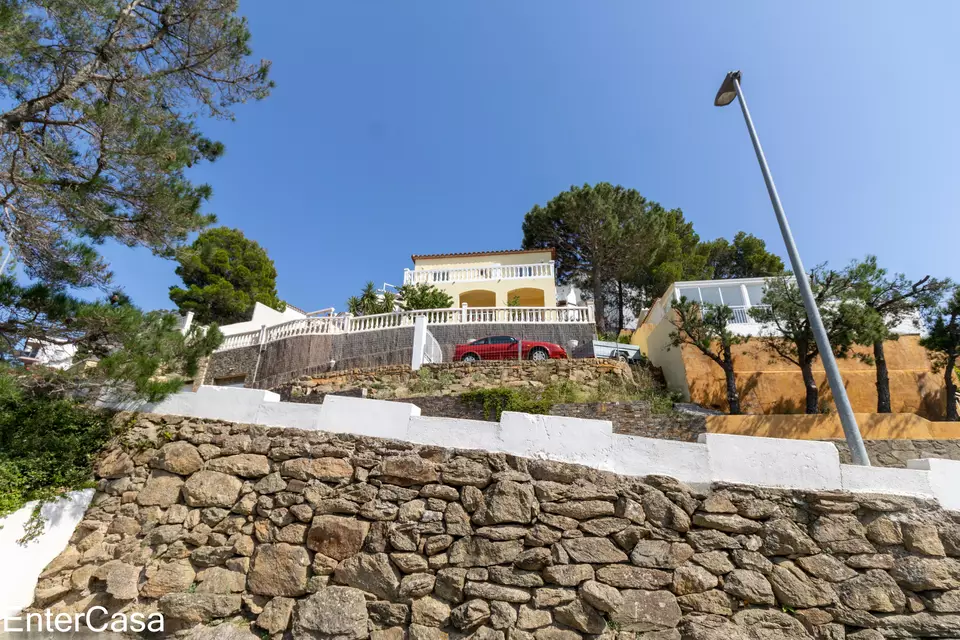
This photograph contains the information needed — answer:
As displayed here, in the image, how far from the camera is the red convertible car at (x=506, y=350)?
1103cm

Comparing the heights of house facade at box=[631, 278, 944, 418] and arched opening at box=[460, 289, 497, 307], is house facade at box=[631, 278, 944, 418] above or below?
below

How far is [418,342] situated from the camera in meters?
10.8

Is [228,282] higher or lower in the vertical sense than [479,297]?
Result: higher

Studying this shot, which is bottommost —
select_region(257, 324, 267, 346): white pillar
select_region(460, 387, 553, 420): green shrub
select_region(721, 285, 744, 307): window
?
select_region(460, 387, 553, 420): green shrub

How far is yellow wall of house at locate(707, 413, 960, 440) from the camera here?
671 cm

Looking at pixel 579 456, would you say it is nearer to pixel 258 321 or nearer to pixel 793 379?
pixel 793 379

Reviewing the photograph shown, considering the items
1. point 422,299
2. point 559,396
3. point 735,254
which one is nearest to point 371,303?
point 422,299

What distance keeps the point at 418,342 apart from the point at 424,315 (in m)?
1.56

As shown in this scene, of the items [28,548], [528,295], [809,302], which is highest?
[528,295]

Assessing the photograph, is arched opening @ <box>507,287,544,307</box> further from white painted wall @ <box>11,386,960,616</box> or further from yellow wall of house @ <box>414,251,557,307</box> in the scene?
white painted wall @ <box>11,386,960,616</box>

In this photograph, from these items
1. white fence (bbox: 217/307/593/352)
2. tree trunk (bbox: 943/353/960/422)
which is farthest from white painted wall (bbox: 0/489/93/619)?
tree trunk (bbox: 943/353/960/422)

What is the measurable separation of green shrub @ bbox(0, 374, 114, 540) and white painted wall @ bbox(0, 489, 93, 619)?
0.08 metres

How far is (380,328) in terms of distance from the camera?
12141 millimetres

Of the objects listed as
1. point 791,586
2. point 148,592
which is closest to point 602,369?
point 791,586
